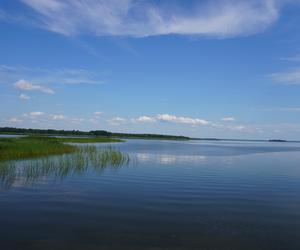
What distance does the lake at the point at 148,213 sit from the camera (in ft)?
27.6

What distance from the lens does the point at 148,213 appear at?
444 inches

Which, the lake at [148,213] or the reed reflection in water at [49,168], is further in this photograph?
the reed reflection in water at [49,168]

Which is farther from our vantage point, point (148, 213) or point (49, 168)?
point (49, 168)

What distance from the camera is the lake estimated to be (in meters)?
8.41

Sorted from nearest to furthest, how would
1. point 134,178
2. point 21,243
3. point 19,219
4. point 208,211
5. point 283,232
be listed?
1. point 21,243
2. point 283,232
3. point 19,219
4. point 208,211
5. point 134,178

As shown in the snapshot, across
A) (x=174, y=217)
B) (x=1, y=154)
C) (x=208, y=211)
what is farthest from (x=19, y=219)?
(x=1, y=154)

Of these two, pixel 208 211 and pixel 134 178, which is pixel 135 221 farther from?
pixel 134 178

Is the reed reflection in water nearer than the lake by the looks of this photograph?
No

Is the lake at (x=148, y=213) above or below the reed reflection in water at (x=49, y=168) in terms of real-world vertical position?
below

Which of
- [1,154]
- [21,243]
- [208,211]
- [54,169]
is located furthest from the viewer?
[1,154]

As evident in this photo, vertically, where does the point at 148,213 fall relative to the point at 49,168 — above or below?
below

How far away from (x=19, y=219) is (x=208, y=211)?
20.6 ft

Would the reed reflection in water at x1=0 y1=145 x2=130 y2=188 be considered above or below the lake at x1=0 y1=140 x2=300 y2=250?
above

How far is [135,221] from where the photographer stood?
1024 centimetres
